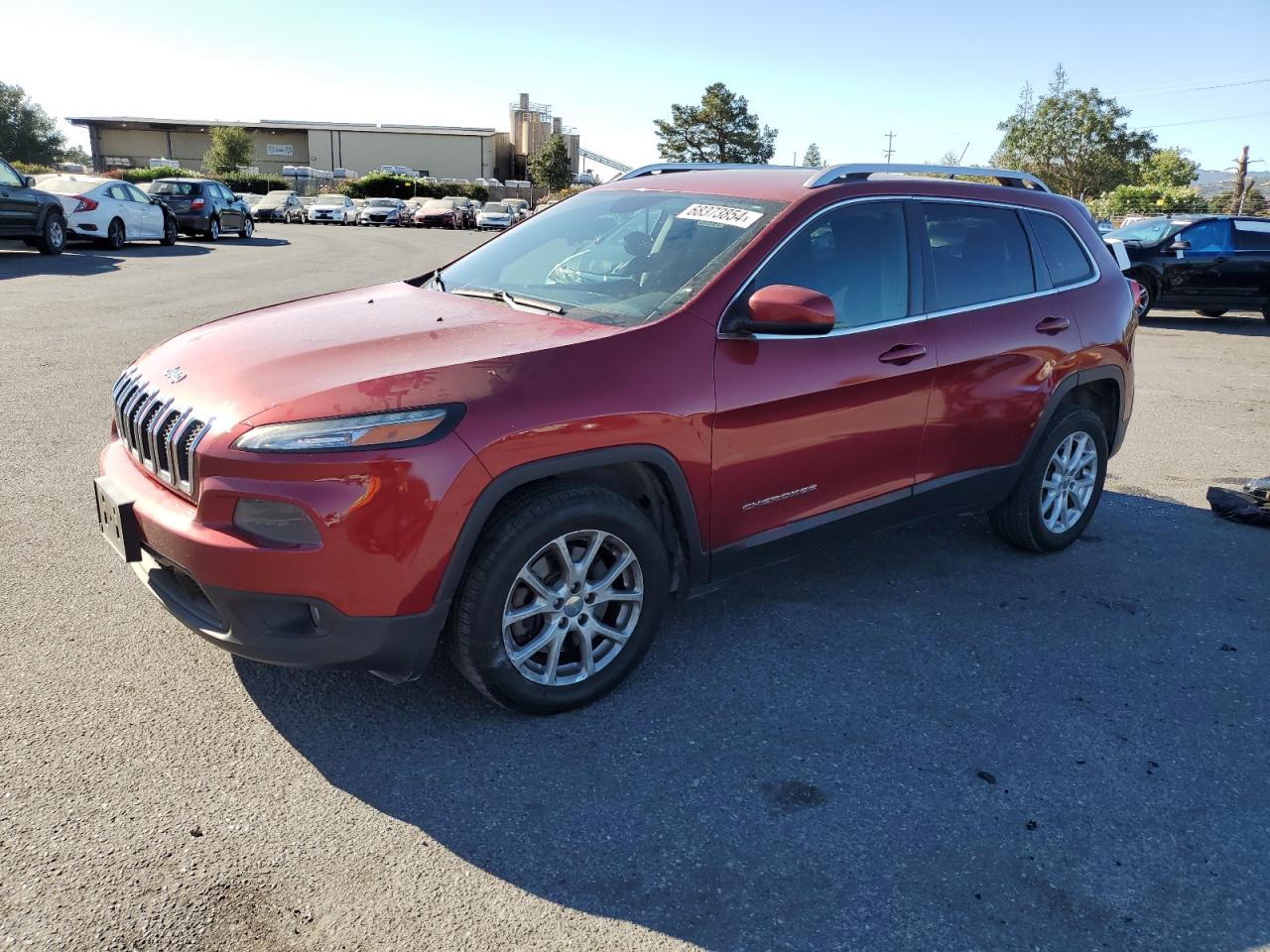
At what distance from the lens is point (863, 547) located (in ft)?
16.2

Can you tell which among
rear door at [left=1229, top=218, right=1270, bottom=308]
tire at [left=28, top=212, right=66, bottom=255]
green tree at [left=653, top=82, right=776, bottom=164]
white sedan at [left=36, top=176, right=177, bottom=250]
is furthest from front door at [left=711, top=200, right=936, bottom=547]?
green tree at [left=653, top=82, right=776, bottom=164]

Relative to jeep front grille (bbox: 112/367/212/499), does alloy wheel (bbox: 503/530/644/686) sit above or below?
below

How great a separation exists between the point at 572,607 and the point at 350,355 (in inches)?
42.2

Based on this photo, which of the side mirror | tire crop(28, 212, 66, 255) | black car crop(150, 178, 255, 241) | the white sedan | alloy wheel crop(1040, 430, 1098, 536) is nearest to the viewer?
the side mirror

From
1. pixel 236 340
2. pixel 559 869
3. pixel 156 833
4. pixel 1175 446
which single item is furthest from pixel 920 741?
pixel 1175 446

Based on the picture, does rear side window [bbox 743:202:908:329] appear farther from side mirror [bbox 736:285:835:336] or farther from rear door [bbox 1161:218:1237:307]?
rear door [bbox 1161:218:1237:307]

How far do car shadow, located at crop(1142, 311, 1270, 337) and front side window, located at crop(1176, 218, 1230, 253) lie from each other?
4.07ft

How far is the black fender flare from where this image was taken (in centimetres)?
289

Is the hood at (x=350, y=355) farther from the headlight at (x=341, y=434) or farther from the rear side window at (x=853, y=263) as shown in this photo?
the rear side window at (x=853, y=263)

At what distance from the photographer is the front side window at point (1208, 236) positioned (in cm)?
1519

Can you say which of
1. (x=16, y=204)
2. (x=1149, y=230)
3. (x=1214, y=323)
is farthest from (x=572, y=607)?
(x=16, y=204)

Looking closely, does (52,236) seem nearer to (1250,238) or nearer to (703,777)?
(703,777)

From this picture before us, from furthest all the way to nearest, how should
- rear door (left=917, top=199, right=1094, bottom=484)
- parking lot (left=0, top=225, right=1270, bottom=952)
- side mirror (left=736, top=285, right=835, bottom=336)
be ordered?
rear door (left=917, top=199, right=1094, bottom=484) → side mirror (left=736, top=285, right=835, bottom=336) → parking lot (left=0, top=225, right=1270, bottom=952)

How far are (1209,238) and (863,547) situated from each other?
13.4m
